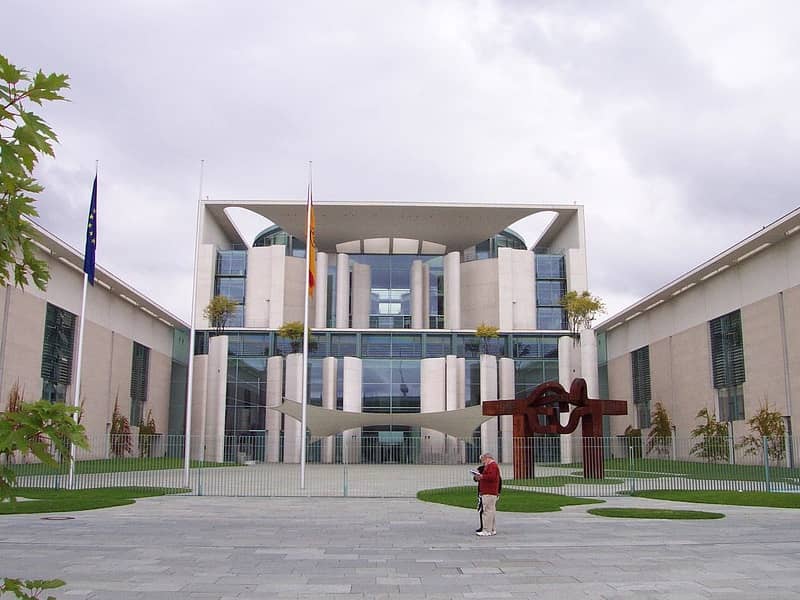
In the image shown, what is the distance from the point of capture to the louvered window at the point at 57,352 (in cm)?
3725

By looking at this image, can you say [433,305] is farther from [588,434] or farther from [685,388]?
[588,434]

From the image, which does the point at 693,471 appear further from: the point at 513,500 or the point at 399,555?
the point at 399,555

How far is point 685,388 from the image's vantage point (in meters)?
46.2

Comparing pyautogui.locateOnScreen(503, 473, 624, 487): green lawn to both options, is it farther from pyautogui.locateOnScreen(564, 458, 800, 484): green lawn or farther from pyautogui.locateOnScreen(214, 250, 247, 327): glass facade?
pyautogui.locateOnScreen(214, 250, 247, 327): glass facade

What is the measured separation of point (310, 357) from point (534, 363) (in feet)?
47.8

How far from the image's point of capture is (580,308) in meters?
49.2

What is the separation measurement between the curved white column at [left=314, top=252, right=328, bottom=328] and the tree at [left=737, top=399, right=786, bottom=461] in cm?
2696

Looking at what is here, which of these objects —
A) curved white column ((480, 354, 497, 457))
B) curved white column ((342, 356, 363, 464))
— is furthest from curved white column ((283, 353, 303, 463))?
curved white column ((480, 354, 497, 457))

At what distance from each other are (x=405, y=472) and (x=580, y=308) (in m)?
19.9

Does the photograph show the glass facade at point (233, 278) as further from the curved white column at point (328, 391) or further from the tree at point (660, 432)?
the tree at point (660, 432)

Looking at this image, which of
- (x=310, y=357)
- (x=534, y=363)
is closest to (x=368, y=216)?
(x=310, y=357)

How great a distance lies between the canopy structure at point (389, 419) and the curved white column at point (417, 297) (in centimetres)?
1227

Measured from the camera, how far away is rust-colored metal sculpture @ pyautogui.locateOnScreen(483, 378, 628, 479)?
92.0 feet

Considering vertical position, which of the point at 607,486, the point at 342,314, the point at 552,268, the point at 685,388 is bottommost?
the point at 607,486
